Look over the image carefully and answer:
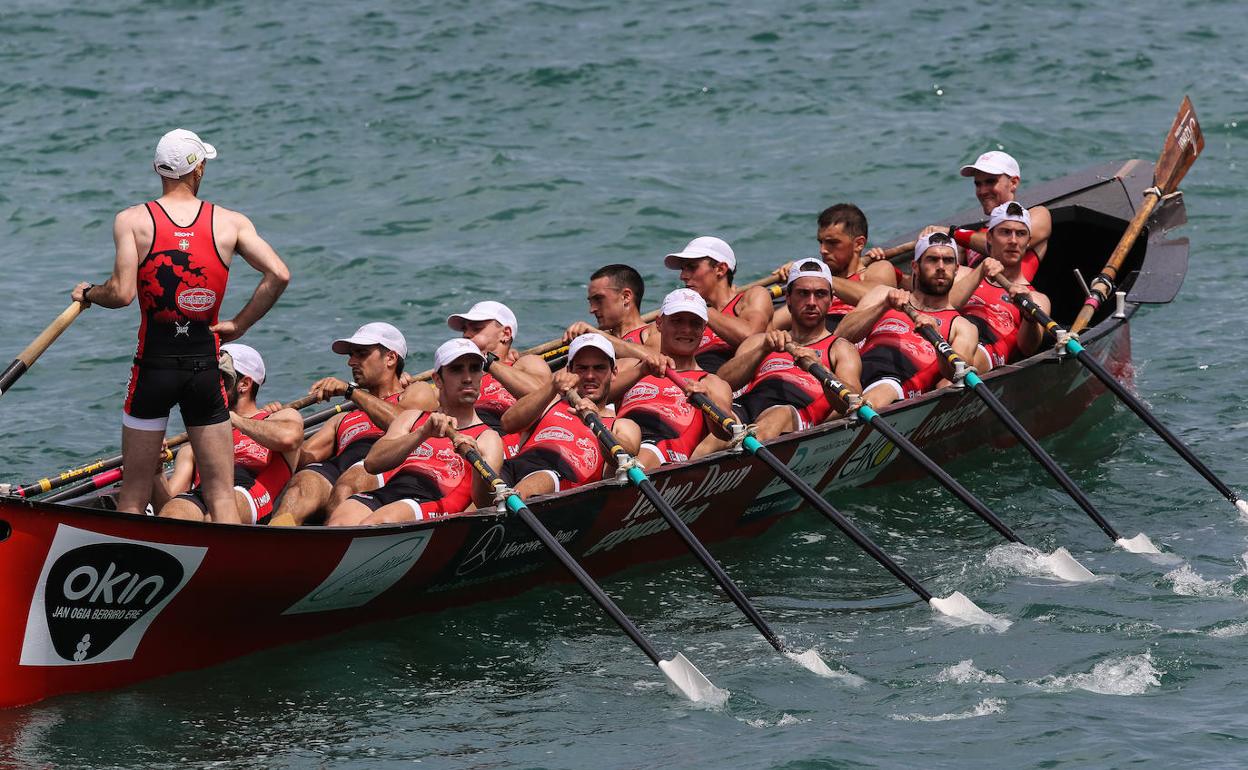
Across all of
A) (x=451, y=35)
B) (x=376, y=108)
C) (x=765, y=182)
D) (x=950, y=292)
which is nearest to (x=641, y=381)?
(x=950, y=292)

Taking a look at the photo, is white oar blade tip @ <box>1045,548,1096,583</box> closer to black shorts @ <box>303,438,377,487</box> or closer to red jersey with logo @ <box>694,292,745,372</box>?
red jersey with logo @ <box>694,292,745,372</box>

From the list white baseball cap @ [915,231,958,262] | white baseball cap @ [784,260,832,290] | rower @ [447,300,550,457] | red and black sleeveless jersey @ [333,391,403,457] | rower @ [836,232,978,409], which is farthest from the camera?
white baseball cap @ [915,231,958,262]

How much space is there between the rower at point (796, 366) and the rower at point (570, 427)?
1121 millimetres

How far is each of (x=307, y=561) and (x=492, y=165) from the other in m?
11.5

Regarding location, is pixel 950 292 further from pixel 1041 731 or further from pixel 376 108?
pixel 376 108

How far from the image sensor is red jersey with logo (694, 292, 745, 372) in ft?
38.8

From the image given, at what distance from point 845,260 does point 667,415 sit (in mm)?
2550

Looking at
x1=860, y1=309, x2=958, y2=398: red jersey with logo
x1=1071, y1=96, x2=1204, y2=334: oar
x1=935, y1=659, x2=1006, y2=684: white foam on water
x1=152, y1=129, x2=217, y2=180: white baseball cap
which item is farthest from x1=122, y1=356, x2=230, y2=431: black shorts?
x1=1071, y1=96, x2=1204, y2=334: oar

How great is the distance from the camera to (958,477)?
1177 cm

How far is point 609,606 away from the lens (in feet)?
28.5

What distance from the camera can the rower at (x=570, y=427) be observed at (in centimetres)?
980

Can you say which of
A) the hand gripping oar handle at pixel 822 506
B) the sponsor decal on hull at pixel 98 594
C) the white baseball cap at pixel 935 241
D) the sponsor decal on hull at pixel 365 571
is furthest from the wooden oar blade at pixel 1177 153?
the sponsor decal on hull at pixel 98 594

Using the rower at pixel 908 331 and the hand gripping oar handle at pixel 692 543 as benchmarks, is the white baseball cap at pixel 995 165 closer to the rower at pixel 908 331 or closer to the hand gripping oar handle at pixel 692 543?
the rower at pixel 908 331

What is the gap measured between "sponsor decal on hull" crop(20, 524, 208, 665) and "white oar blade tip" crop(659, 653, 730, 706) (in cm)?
237
